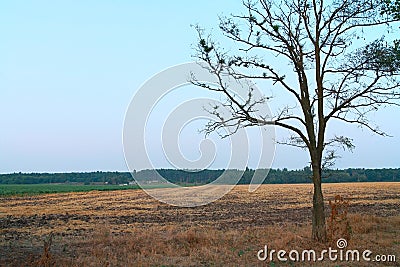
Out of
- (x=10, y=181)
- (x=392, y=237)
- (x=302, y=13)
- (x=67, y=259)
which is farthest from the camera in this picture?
(x=10, y=181)

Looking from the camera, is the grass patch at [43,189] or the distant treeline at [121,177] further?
the distant treeline at [121,177]

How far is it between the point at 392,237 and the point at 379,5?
7286mm

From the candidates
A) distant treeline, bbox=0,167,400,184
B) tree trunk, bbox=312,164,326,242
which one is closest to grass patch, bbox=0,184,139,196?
distant treeline, bbox=0,167,400,184

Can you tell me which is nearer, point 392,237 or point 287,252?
point 287,252

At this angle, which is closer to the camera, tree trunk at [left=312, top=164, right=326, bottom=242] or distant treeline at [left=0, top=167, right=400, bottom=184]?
tree trunk at [left=312, top=164, right=326, bottom=242]

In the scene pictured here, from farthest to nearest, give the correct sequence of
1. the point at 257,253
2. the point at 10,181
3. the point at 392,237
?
the point at 10,181 < the point at 392,237 < the point at 257,253

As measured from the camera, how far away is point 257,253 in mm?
11898

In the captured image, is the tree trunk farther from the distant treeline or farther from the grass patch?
the grass patch

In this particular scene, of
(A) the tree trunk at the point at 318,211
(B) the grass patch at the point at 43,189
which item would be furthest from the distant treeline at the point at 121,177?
(A) the tree trunk at the point at 318,211

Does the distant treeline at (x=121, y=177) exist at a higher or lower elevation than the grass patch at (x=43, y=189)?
higher

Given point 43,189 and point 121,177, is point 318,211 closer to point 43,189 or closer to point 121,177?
point 43,189

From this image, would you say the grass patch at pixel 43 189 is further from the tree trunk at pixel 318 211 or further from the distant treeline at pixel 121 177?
the tree trunk at pixel 318 211

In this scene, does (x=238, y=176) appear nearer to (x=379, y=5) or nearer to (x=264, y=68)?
(x=264, y=68)

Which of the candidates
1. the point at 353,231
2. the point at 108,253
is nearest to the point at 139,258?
the point at 108,253
